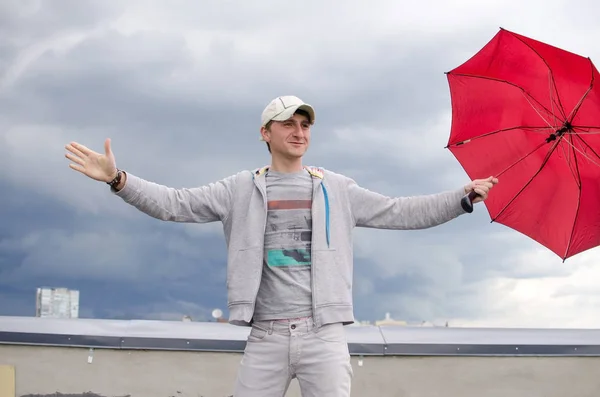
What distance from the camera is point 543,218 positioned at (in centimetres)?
412

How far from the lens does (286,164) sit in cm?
361

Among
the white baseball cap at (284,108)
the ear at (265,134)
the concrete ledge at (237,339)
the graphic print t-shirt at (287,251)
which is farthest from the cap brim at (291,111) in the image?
the concrete ledge at (237,339)

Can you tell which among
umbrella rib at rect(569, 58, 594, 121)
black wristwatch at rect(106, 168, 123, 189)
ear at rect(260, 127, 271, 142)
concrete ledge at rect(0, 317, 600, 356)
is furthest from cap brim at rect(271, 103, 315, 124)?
concrete ledge at rect(0, 317, 600, 356)

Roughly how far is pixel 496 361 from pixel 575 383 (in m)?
0.56

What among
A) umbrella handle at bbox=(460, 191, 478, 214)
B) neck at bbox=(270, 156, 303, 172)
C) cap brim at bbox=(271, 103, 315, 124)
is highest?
cap brim at bbox=(271, 103, 315, 124)

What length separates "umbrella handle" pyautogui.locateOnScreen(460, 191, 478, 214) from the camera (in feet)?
11.5

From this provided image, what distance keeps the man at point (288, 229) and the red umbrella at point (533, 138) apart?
547mm

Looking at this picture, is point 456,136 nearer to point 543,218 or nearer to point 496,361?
point 543,218

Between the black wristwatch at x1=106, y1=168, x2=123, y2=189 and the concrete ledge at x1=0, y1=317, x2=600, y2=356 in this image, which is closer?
the black wristwatch at x1=106, y1=168, x2=123, y2=189

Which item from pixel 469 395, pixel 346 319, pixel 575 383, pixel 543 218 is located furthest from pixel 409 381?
pixel 346 319

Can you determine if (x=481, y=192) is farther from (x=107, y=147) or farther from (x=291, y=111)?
(x=107, y=147)

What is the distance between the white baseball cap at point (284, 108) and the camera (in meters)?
3.51

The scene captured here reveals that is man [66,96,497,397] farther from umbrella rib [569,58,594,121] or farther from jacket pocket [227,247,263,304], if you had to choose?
umbrella rib [569,58,594,121]

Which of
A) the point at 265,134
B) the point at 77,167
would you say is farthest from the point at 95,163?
the point at 265,134
